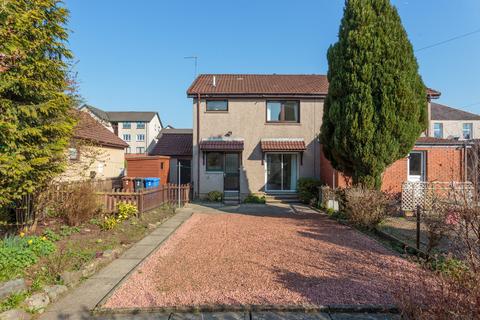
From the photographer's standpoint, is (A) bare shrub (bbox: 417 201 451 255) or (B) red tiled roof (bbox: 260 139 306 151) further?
(B) red tiled roof (bbox: 260 139 306 151)

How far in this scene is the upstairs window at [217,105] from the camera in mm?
17391

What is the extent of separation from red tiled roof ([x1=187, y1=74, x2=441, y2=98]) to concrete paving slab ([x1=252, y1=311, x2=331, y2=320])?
14314 mm

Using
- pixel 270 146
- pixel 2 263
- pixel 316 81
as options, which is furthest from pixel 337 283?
pixel 316 81

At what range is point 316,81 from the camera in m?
19.7

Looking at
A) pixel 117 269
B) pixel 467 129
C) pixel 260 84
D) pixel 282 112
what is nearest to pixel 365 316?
pixel 117 269

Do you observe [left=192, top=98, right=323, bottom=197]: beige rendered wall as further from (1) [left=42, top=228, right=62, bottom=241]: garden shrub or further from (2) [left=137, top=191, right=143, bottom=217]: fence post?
(1) [left=42, top=228, right=62, bottom=241]: garden shrub

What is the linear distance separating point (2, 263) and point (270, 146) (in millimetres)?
13089

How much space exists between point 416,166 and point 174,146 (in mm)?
14836

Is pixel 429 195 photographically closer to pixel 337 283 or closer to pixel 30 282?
pixel 337 283

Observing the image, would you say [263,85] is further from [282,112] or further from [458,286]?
[458,286]

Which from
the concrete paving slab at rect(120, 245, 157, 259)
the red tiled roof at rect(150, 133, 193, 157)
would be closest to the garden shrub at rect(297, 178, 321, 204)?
the red tiled roof at rect(150, 133, 193, 157)

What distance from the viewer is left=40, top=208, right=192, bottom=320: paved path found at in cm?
398

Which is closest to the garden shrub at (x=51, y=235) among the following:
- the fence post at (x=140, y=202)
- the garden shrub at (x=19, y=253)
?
the garden shrub at (x=19, y=253)

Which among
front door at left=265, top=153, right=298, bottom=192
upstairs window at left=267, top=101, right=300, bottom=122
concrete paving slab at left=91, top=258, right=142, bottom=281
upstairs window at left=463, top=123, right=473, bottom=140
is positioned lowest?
concrete paving slab at left=91, top=258, right=142, bottom=281
